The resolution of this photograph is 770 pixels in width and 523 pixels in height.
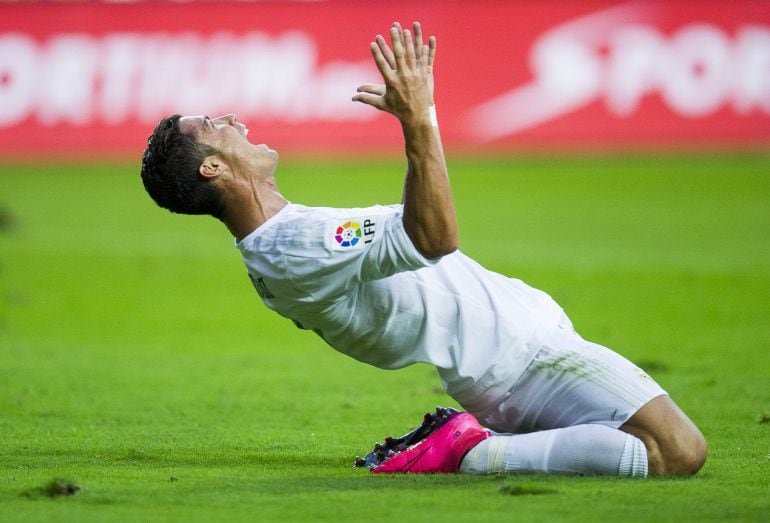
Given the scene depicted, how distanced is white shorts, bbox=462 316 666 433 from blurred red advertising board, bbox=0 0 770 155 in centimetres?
1446

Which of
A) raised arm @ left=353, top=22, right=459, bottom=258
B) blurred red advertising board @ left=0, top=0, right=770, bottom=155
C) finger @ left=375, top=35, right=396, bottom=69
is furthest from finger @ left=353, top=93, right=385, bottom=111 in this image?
blurred red advertising board @ left=0, top=0, right=770, bottom=155

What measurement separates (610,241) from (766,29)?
5.97m

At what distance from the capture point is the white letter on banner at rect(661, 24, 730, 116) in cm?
1903

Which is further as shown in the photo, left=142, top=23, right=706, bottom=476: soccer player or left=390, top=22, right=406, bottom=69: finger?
left=142, top=23, right=706, bottom=476: soccer player

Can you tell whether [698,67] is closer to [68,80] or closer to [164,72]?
[164,72]

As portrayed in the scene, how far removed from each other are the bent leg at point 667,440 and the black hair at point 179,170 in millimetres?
1880

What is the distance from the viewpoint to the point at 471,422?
17.0 ft

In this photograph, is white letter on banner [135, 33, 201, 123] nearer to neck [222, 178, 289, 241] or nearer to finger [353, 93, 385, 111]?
neck [222, 178, 289, 241]

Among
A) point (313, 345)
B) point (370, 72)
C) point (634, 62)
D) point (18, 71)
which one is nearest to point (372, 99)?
point (313, 345)

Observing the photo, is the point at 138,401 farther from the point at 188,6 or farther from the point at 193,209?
the point at 188,6

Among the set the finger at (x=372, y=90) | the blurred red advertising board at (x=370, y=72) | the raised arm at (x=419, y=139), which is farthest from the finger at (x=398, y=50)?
the blurred red advertising board at (x=370, y=72)

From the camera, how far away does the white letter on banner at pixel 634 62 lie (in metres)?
19.0

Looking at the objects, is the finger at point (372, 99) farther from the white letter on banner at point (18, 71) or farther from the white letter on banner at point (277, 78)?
the white letter on banner at point (18, 71)

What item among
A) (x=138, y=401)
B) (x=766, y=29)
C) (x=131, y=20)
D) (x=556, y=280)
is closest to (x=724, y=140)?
(x=766, y=29)
